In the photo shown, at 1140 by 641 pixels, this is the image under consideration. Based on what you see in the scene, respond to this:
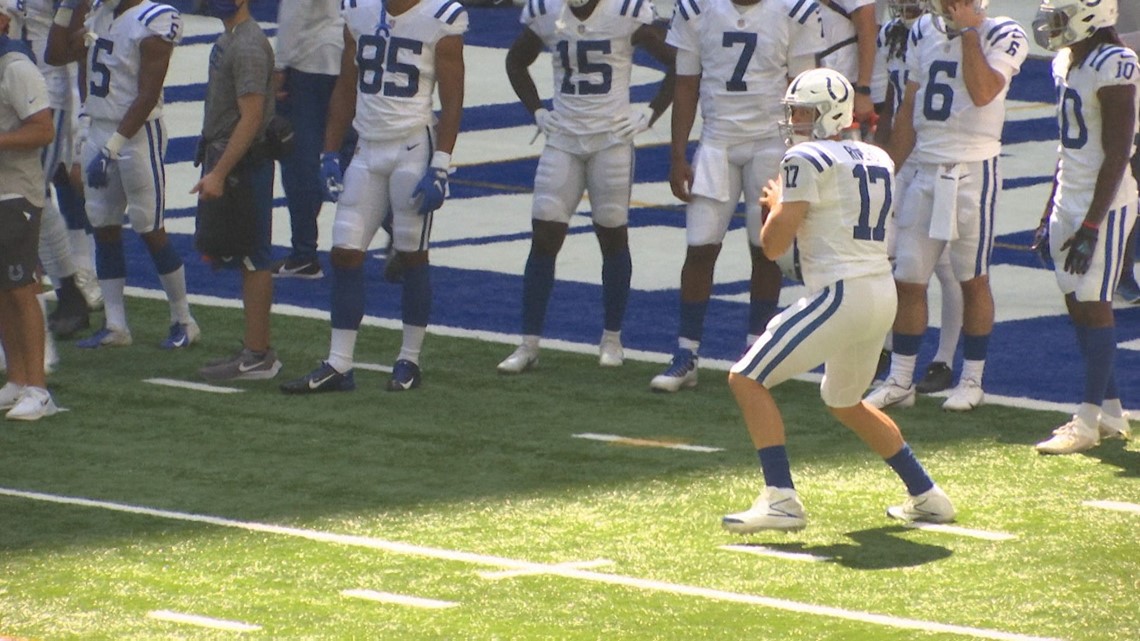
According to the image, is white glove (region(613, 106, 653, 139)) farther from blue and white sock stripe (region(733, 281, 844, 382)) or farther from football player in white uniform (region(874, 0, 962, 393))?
blue and white sock stripe (region(733, 281, 844, 382))

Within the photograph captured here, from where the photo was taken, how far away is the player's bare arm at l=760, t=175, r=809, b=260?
714 cm

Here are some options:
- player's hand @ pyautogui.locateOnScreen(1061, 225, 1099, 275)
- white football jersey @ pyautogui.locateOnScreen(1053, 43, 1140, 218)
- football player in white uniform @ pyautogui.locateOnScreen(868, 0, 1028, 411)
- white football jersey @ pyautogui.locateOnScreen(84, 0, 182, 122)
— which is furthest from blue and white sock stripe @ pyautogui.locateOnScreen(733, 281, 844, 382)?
white football jersey @ pyautogui.locateOnScreen(84, 0, 182, 122)

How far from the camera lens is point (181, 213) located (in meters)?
13.9

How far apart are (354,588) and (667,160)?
373 inches

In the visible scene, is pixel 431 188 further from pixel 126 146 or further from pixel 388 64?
pixel 126 146

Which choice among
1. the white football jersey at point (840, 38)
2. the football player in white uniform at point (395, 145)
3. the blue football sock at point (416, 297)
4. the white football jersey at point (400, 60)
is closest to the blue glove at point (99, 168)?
→ the football player in white uniform at point (395, 145)

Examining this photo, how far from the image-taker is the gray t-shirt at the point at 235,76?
9.66 meters

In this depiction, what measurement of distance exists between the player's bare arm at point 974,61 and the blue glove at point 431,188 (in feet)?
7.26

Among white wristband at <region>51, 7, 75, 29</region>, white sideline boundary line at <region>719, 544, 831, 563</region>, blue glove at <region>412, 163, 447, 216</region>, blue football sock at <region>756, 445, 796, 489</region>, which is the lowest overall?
white sideline boundary line at <region>719, 544, 831, 563</region>

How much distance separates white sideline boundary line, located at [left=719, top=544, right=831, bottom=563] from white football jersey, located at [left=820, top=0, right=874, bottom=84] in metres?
3.77

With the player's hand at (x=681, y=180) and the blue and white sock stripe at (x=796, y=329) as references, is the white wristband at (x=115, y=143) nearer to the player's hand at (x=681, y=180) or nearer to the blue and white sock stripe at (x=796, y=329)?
the player's hand at (x=681, y=180)

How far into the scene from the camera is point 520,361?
10039 millimetres

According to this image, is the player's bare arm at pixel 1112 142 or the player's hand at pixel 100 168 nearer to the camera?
the player's bare arm at pixel 1112 142

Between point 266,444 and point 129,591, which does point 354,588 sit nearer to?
point 129,591
